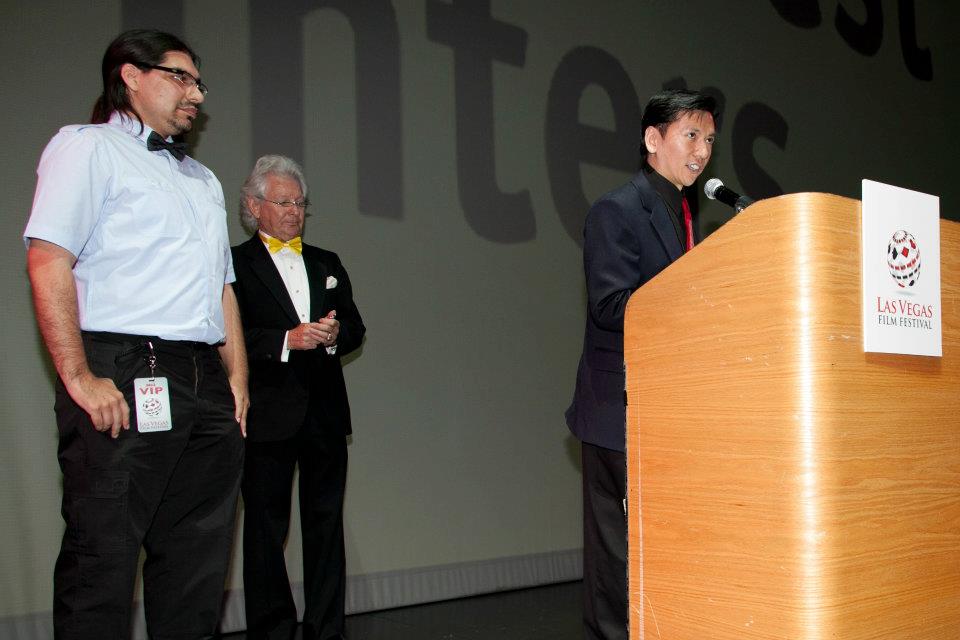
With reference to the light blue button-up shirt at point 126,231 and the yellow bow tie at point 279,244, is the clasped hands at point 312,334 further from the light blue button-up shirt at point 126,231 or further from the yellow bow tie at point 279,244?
the light blue button-up shirt at point 126,231

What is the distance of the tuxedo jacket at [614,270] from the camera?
1880mm

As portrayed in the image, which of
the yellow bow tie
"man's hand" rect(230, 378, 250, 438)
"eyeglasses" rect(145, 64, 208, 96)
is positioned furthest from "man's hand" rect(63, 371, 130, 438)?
the yellow bow tie

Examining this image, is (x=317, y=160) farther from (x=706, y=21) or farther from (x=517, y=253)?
(x=706, y=21)

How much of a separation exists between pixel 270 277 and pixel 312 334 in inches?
11.3

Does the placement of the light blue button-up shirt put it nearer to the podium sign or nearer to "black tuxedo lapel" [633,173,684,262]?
"black tuxedo lapel" [633,173,684,262]

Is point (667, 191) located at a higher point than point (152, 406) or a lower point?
higher

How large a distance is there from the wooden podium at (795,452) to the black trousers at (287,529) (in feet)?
5.17

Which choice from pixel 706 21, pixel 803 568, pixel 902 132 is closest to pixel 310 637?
pixel 803 568

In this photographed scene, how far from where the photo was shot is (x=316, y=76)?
346 centimetres

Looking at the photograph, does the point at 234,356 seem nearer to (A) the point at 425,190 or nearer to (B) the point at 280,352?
(B) the point at 280,352

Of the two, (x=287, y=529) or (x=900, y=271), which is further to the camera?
(x=287, y=529)

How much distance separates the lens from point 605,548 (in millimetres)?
1919

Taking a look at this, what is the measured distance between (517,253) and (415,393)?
2.76 feet

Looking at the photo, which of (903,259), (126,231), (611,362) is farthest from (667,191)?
(126,231)
